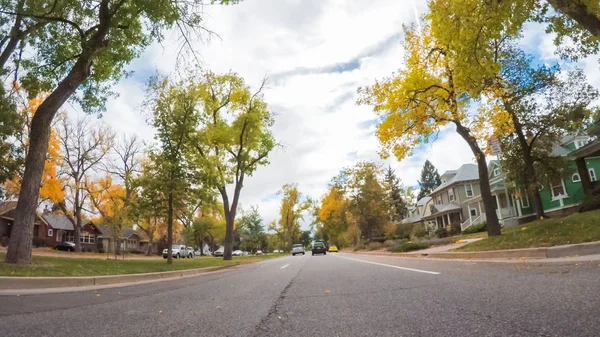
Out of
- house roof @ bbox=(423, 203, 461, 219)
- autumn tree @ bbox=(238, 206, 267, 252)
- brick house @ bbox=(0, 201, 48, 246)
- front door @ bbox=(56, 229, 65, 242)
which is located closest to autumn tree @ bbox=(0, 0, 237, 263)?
brick house @ bbox=(0, 201, 48, 246)

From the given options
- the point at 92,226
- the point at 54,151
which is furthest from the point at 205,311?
the point at 92,226

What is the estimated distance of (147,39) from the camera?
1576 centimetres

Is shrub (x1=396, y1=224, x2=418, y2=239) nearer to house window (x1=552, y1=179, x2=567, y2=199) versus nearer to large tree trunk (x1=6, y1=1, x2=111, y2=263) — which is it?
house window (x1=552, y1=179, x2=567, y2=199)

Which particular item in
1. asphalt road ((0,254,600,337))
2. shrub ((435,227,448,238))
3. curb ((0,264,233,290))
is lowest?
shrub ((435,227,448,238))

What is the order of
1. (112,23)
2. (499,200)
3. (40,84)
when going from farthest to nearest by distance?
(499,200) → (40,84) → (112,23)

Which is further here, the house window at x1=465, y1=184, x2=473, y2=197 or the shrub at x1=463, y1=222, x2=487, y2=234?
the house window at x1=465, y1=184, x2=473, y2=197

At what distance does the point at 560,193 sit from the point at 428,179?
74.9 metres

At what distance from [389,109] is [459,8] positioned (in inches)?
303

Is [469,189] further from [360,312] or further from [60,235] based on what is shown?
[60,235]

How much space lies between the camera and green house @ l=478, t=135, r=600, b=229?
92.4 ft

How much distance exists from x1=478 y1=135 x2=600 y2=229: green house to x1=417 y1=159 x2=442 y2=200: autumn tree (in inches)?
2581

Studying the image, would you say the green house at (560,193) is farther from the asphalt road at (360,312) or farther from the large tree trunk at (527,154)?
the asphalt road at (360,312)

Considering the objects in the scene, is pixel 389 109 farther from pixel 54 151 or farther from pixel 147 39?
pixel 54 151

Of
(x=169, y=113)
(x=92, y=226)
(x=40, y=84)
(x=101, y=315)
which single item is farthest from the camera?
(x=92, y=226)
